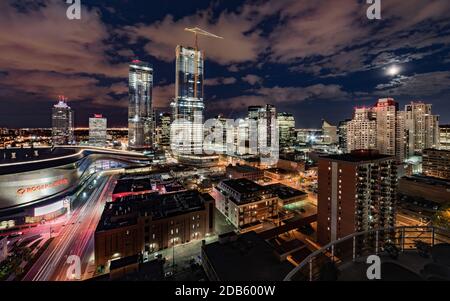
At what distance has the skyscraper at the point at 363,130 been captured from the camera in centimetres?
4569

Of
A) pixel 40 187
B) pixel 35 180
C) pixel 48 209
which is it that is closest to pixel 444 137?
pixel 48 209

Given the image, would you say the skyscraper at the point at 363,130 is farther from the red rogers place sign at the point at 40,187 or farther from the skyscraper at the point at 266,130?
the red rogers place sign at the point at 40,187

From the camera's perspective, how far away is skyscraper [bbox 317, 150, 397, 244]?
13.9 m

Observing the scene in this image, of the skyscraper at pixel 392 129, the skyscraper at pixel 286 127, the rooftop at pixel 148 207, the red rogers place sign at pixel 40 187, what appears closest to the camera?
the rooftop at pixel 148 207

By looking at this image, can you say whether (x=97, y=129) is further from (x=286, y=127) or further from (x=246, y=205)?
(x=286, y=127)

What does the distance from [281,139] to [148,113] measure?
57.6 m

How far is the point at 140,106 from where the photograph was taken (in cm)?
7588

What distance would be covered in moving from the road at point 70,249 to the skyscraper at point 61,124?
66.7 meters

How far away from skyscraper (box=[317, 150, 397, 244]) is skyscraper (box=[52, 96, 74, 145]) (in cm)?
8796

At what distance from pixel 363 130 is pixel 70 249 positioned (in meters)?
59.8

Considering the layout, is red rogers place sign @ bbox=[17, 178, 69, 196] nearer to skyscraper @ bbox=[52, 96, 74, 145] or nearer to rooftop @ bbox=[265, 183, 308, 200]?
rooftop @ bbox=[265, 183, 308, 200]

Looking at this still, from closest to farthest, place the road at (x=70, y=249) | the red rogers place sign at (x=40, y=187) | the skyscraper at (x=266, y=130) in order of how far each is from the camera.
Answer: the road at (x=70, y=249) < the red rogers place sign at (x=40, y=187) < the skyscraper at (x=266, y=130)

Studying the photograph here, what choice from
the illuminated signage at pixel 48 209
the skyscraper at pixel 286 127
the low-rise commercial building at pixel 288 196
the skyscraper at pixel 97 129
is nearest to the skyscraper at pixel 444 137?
the skyscraper at pixel 286 127

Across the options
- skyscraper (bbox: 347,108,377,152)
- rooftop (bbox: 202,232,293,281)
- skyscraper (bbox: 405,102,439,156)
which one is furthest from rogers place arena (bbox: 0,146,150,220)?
skyscraper (bbox: 405,102,439,156)
